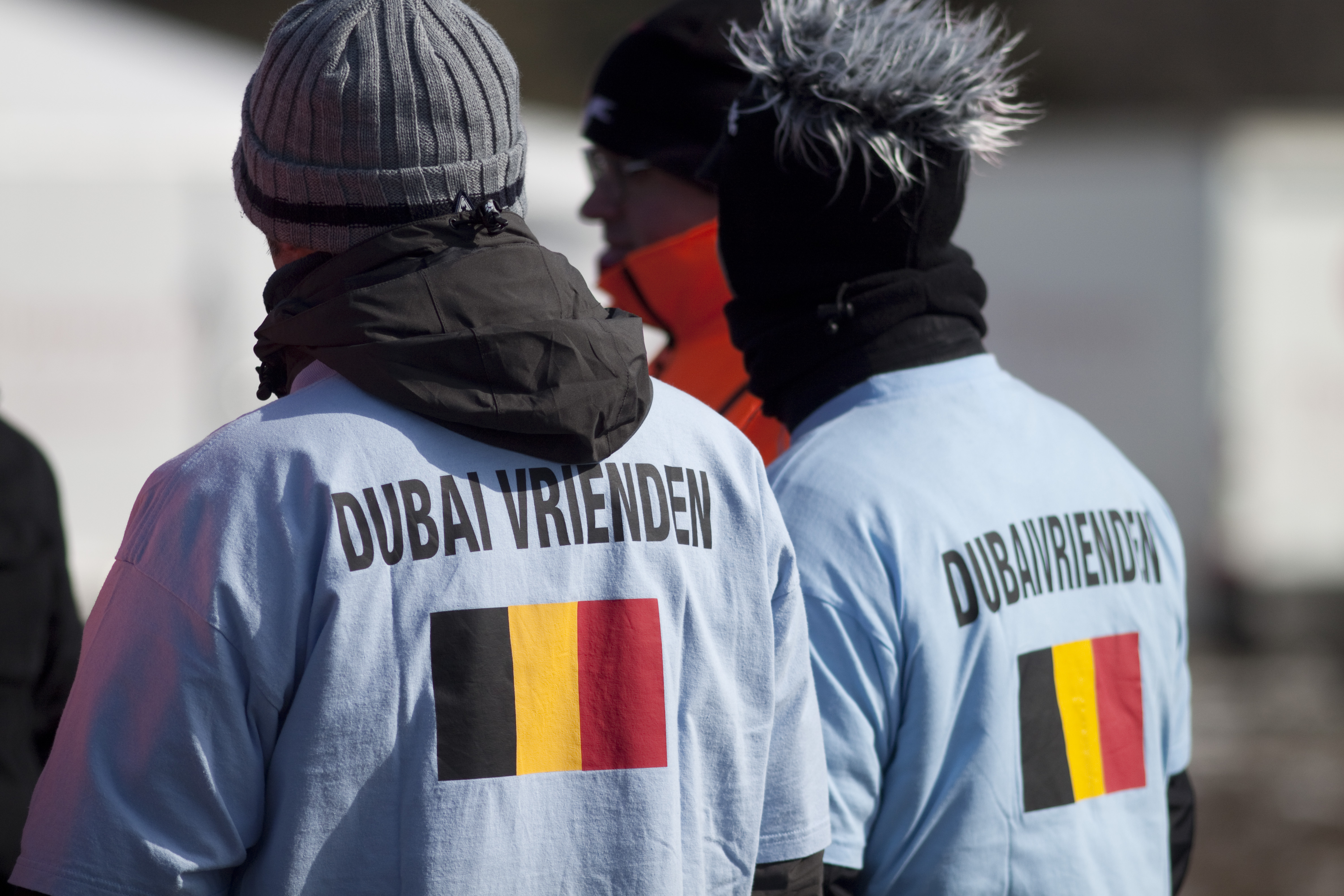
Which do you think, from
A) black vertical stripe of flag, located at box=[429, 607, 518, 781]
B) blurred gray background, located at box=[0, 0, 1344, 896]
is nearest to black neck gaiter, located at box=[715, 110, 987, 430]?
black vertical stripe of flag, located at box=[429, 607, 518, 781]

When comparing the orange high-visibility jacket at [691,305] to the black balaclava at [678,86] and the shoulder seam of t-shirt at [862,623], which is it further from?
the shoulder seam of t-shirt at [862,623]

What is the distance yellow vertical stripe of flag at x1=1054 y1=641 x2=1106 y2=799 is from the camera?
1.72 metres

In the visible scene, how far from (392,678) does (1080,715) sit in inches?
37.3

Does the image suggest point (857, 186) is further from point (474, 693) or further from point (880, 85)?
point (474, 693)

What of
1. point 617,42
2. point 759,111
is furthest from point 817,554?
point 617,42

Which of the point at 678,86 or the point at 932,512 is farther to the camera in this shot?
the point at 678,86

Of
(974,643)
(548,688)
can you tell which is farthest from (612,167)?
(548,688)

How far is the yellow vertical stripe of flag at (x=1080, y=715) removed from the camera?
67.6 inches

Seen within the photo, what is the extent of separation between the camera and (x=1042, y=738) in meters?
1.69

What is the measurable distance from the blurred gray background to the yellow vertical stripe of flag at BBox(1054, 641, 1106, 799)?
356 centimetres

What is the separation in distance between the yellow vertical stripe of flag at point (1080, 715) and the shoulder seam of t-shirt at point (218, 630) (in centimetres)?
99

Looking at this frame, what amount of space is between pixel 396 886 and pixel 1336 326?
9.42 meters

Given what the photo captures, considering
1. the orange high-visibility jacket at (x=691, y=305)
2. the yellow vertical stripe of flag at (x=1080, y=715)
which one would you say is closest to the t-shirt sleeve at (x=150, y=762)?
the yellow vertical stripe of flag at (x=1080, y=715)

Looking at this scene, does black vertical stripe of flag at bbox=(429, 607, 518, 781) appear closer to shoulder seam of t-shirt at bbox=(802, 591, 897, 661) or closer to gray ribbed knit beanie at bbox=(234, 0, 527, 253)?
gray ribbed knit beanie at bbox=(234, 0, 527, 253)
